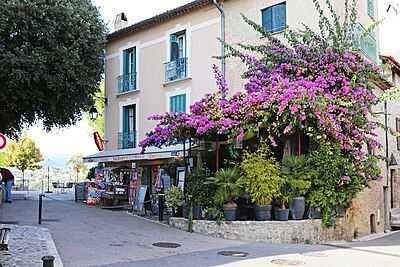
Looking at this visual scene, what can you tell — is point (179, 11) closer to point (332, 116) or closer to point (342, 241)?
point (332, 116)

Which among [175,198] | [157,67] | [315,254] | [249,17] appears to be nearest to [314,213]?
[315,254]

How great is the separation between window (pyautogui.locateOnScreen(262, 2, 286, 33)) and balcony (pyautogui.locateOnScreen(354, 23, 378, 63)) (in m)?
2.71

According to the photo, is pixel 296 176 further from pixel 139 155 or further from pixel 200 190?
pixel 139 155

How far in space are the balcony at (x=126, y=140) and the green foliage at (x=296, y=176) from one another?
1058cm

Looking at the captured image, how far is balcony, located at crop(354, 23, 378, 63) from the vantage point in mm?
17969

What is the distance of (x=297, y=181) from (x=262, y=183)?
1.05m

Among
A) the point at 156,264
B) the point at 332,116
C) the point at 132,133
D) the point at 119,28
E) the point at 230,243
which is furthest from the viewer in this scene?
the point at 119,28

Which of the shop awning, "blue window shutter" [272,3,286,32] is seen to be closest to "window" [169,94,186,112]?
the shop awning

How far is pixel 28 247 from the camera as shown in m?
10.5

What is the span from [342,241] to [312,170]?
2424 mm

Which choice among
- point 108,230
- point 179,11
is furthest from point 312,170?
point 179,11

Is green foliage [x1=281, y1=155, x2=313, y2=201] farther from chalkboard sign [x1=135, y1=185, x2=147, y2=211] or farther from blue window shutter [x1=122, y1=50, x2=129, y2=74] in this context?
blue window shutter [x1=122, y1=50, x2=129, y2=74]

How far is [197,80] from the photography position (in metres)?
20.8

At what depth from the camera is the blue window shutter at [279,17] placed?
18.7 m
